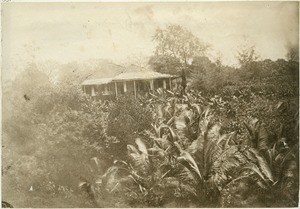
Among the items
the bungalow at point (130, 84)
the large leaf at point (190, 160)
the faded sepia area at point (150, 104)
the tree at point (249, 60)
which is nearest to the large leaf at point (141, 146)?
the faded sepia area at point (150, 104)

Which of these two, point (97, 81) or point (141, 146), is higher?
point (97, 81)

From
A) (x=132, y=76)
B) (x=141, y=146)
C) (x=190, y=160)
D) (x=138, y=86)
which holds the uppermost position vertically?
(x=132, y=76)

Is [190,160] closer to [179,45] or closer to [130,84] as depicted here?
[130,84]

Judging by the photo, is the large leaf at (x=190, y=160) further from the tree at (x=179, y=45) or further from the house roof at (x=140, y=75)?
the house roof at (x=140, y=75)

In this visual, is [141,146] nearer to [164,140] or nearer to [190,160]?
[164,140]

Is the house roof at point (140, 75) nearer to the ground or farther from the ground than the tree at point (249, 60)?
nearer to the ground

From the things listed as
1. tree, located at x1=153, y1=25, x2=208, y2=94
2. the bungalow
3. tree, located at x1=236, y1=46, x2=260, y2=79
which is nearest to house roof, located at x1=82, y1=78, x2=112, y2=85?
the bungalow

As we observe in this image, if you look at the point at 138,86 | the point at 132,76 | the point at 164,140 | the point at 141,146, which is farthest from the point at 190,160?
the point at 132,76
